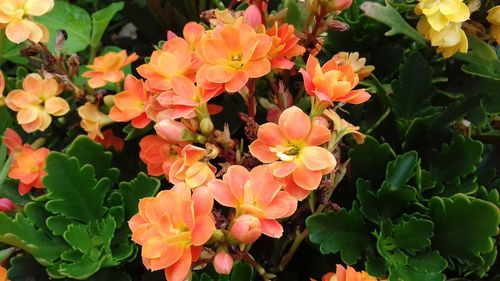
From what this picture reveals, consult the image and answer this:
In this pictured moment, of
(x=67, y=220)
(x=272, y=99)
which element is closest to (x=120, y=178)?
(x=67, y=220)

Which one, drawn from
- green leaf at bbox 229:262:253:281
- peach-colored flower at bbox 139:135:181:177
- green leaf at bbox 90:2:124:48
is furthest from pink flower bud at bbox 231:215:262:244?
green leaf at bbox 90:2:124:48

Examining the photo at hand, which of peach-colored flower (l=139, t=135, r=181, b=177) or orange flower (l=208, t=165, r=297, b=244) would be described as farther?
peach-colored flower (l=139, t=135, r=181, b=177)

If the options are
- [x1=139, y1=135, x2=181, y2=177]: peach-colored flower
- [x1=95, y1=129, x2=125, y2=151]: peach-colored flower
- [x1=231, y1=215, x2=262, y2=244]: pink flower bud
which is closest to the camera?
[x1=231, y1=215, x2=262, y2=244]: pink flower bud

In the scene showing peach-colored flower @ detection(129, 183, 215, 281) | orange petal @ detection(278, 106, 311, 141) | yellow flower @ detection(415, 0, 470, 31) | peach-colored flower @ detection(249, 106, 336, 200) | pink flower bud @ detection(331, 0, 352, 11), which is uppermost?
pink flower bud @ detection(331, 0, 352, 11)

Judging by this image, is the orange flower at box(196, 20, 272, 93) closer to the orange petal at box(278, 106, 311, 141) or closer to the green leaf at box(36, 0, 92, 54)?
the orange petal at box(278, 106, 311, 141)

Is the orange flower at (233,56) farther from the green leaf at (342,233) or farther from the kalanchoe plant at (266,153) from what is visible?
the green leaf at (342,233)

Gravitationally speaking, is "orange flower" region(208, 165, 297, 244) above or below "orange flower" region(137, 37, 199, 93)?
below

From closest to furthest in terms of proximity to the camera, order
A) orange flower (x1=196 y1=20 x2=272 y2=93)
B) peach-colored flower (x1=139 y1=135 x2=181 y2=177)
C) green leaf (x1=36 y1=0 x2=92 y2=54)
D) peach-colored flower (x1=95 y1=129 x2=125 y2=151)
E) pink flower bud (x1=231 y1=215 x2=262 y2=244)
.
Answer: pink flower bud (x1=231 y1=215 x2=262 y2=244), orange flower (x1=196 y1=20 x2=272 y2=93), peach-colored flower (x1=139 y1=135 x2=181 y2=177), peach-colored flower (x1=95 y1=129 x2=125 y2=151), green leaf (x1=36 y1=0 x2=92 y2=54)
